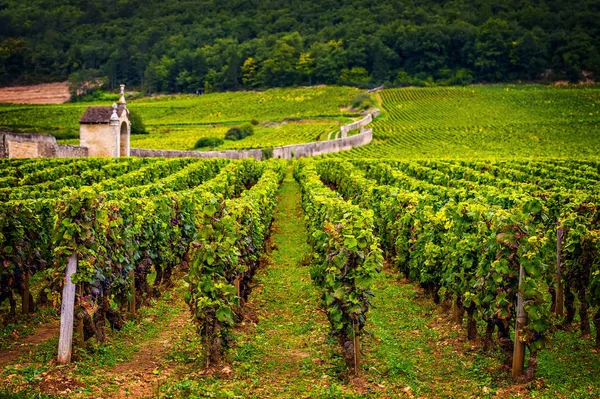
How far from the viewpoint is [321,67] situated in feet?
473

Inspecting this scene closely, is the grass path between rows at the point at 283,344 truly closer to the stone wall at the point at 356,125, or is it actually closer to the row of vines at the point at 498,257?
the row of vines at the point at 498,257

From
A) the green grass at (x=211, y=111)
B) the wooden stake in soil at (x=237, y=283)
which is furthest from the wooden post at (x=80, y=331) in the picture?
the green grass at (x=211, y=111)

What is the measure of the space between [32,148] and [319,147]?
26.9 m

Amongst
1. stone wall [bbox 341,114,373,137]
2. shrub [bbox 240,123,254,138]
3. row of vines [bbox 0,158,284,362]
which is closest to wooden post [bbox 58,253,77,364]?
row of vines [bbox 0,158,284,362]

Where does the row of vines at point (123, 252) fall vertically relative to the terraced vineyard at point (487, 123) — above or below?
above

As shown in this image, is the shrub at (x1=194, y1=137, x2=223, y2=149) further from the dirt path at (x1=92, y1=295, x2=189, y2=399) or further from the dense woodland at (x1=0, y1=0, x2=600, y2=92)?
the dense woodland at (x1=0, y1=0, x2=600, y2=92)

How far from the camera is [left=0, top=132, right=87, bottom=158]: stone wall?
47188 millimetres

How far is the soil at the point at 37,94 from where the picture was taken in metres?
141

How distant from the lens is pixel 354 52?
149 meters

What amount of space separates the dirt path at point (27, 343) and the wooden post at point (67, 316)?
2.53 ft

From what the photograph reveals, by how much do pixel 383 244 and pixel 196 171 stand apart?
1606 centimetres

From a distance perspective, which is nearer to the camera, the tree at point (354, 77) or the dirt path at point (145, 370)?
the dirt path at point (145, 370)

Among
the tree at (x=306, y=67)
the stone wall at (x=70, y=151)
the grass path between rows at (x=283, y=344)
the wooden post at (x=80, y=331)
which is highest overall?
the tree at (x=306, y=67)

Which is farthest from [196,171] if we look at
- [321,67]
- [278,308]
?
[321,67]
